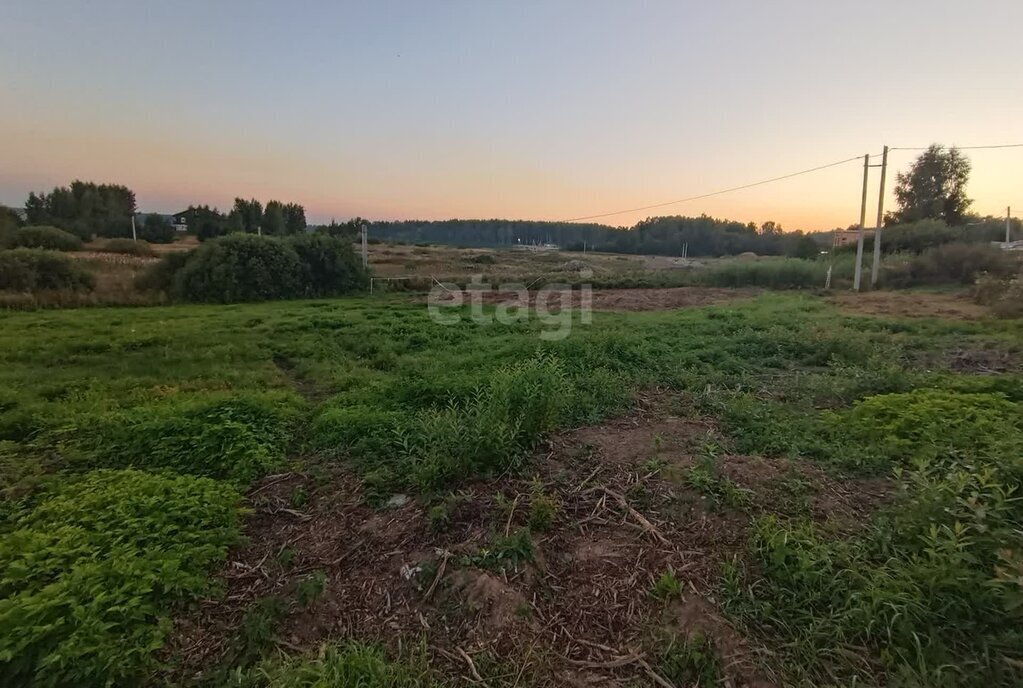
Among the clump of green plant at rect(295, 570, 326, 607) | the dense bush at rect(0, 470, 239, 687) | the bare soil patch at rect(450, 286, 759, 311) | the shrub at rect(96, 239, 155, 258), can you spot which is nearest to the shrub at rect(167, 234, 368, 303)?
the bare soil patch at rect(450, 286, 759, 311)

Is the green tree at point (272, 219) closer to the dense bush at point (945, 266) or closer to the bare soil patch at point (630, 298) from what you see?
the bare soil patch at point (630, 298)

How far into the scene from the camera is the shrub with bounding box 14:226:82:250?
24.3 meters

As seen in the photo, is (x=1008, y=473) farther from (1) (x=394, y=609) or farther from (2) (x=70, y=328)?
(2) (x=70, y=328)

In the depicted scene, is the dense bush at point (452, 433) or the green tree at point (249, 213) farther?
the green tree at point (249, 213)

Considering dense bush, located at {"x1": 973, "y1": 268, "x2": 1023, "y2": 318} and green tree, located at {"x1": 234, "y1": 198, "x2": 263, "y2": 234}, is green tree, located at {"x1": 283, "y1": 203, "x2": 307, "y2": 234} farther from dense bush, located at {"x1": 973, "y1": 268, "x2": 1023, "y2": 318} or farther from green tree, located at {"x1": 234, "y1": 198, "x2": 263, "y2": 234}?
dense bush, located at {"x1": 973, "y1": 268, "x2": 1023, "y2": 318}

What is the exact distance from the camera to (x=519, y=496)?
318 cm

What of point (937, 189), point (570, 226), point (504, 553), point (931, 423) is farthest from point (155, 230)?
point (937, 189)

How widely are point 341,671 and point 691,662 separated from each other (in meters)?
1.37

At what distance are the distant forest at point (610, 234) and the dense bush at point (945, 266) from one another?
29913 millimetres

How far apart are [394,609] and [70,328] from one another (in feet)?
37.0

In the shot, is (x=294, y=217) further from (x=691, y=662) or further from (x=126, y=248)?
(x=691, y=662)

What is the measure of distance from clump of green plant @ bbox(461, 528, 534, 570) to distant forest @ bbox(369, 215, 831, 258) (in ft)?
163

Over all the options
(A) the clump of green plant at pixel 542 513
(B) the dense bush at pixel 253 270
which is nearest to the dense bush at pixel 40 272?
(B) the dense bush at pixel 253 270

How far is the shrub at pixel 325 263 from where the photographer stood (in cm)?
1952
